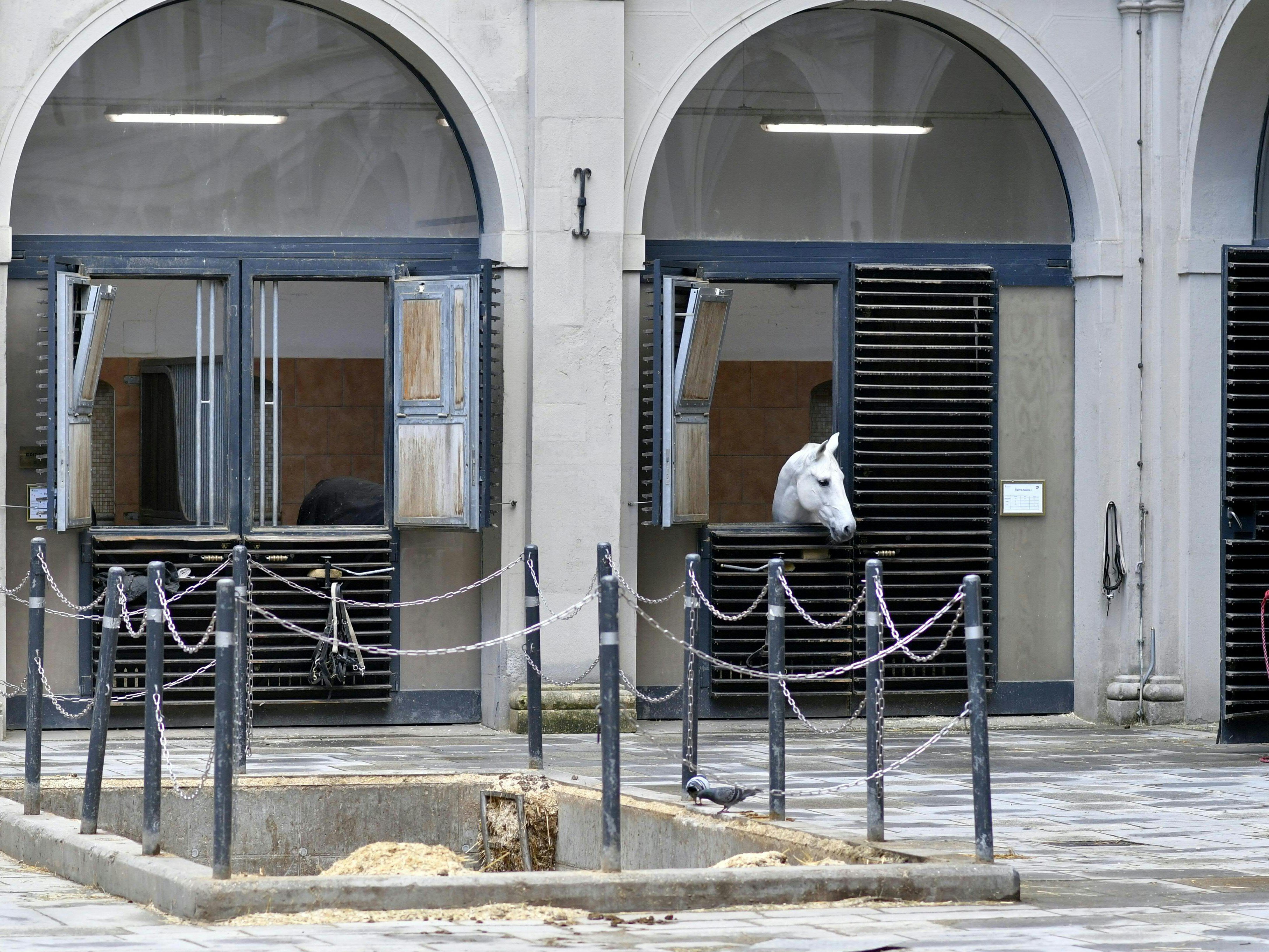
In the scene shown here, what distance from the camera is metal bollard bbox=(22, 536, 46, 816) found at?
9547 millimetres

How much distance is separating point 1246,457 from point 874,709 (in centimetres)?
605

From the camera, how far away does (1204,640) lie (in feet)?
47.7

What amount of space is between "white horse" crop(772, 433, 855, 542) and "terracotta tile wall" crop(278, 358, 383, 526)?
2.89 meters

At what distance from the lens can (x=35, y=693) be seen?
9.66m

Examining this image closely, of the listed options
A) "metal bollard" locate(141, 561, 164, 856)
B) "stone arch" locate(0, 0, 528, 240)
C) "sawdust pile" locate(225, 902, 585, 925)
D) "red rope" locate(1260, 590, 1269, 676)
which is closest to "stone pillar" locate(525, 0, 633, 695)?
"stone arch" locate(0, 0, 528, 240)

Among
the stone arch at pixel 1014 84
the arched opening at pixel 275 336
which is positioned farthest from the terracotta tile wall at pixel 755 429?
the arched opening at pixel 275 336

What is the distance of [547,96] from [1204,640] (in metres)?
5.92

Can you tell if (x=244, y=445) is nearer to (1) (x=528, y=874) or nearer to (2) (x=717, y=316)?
(2) (x=717, y=316)

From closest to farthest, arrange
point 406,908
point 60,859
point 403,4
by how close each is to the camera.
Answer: point 406,908, point 60,859, point 403,4

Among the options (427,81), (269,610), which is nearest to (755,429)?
(427,81)

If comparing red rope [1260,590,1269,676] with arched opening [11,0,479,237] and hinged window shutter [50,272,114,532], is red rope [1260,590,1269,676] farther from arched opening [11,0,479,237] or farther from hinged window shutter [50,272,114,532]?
hinged window shutter [50,272,114,532]

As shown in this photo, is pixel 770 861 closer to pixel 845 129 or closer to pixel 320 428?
pixel 320 428

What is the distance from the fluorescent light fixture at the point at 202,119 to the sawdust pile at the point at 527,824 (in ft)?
18.3

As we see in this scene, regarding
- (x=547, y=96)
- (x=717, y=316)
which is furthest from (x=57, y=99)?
(x=717, y=316)
